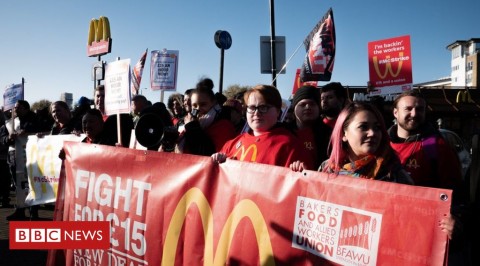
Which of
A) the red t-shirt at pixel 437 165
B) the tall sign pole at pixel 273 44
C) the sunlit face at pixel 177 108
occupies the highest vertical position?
the tall sign pole at pixel 273 44

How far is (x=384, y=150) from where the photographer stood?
2229mm

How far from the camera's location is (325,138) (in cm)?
366

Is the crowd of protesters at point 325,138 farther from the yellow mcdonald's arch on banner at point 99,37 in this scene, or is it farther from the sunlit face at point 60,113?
the yellow mcdonald's arch on banner at point 99,37

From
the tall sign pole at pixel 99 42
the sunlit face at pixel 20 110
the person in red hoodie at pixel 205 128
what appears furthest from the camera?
the tall sign pole at pixel 99 42

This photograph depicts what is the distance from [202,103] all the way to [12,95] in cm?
524

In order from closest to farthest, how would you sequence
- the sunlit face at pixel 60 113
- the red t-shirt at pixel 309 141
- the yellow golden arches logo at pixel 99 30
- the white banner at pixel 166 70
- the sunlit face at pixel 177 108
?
the red t-shirt at pixel 309 141 → the sunlit face at pixel 60 113 → the sunlit face at pixel 177 108 → the white banner at pixel 166 70 → the yellow golden arches logo at pixel 99 30

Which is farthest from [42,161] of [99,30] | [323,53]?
[99,30]

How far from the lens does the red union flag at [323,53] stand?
22.4ft

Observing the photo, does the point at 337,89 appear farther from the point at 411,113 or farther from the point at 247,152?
the point at 247,152

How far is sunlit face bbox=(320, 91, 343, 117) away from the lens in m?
4.39

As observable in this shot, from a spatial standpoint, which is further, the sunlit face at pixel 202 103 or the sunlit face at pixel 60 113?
the sunlit face at pixel 60 113

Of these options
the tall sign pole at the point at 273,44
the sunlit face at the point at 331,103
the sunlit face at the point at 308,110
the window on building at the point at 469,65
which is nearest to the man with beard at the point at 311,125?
the sunlit face at the point at 308,110

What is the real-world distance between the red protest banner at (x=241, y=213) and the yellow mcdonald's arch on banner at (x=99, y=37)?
6898mm

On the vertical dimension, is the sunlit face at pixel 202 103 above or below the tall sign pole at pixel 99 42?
below
